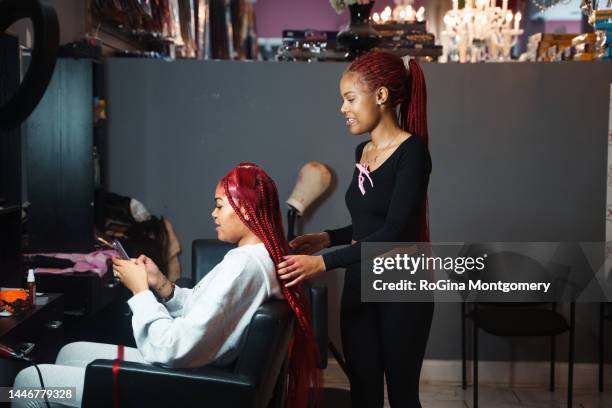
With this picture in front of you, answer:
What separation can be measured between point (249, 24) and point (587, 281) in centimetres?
456

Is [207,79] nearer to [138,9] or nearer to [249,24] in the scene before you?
[138,9]

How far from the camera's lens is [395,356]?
7.04ft

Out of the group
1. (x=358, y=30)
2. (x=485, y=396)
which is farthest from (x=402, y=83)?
(x=485, y=396)

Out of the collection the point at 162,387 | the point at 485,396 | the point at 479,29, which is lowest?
the point at 485,396

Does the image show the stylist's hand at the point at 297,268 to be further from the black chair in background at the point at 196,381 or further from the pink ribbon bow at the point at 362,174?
the pink ribbon bow at the point at 362,174

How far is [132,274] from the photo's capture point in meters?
1.90

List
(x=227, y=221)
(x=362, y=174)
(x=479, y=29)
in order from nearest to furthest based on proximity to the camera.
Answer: (x=227, y=221) → (x=362, y=174) → (x=479, y=29)

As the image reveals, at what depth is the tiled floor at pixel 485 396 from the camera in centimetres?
358

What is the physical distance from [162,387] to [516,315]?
2.23m

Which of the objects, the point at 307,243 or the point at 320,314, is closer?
the point at 307,243

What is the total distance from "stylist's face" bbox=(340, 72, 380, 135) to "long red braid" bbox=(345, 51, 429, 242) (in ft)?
0.06

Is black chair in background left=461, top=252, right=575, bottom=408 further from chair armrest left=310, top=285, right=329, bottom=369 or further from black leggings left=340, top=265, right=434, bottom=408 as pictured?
black leggings left=340, top=265, right=434, bottom=408

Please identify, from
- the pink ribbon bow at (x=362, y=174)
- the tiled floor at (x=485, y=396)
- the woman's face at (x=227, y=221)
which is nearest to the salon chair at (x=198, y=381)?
the woman's face at (x=227, y=221)

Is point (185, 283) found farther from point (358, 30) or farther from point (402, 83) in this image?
→ point (358, 30)
